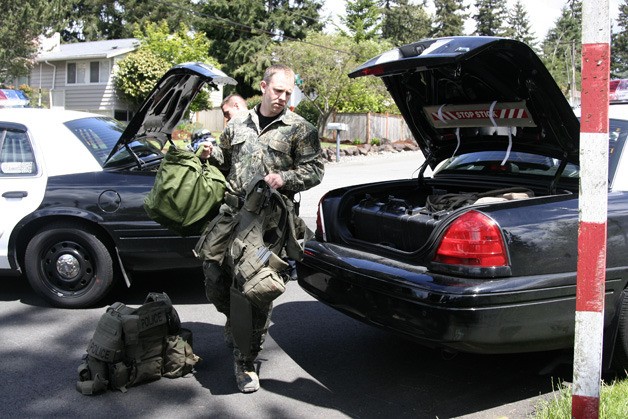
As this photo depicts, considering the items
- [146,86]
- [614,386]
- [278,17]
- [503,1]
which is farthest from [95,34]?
[614,386]

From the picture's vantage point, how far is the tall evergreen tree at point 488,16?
7525 centimetres

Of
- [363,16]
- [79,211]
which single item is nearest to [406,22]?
[363,16]

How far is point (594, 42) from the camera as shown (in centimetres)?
266

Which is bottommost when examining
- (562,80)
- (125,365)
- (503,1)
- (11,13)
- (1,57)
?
(125,365)

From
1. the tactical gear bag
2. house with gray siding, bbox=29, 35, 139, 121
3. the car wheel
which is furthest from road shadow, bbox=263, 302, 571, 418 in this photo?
house with gray siding, bbox=29, 35, 139, 121

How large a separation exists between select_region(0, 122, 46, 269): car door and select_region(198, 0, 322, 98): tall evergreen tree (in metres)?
35.9

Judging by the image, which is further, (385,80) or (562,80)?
(562,80)

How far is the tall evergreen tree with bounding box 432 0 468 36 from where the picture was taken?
69.8m

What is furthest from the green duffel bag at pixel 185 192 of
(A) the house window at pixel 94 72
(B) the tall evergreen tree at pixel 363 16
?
(B) the tall evergreen tree at pixel 363 16

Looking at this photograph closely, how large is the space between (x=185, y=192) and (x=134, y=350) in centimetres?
100

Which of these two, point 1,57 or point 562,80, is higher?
point 562,80

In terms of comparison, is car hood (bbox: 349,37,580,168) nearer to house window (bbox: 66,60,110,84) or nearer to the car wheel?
the car wheel

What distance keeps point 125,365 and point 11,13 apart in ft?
87.4

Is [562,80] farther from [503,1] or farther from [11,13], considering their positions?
[11,13]
